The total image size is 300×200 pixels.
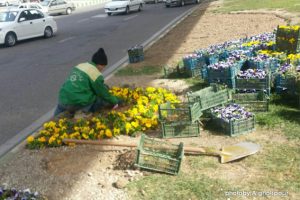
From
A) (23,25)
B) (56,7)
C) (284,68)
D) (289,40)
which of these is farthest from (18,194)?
(56,7)

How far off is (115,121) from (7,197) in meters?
2.30

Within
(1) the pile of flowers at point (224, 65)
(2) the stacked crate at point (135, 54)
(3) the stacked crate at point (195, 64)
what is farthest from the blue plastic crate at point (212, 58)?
(2) the stacked crate at point (135, 54)

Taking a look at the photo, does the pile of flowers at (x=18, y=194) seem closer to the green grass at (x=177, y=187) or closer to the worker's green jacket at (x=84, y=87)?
the green grass at (x=177, y=187)

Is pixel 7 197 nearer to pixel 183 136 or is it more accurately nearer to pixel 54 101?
pixel 183 136

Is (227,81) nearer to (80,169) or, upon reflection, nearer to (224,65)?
(224,65)

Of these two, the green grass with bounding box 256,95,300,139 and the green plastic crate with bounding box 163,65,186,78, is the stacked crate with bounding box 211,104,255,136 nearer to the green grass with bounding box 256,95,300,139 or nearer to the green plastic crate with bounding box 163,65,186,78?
the green grass with bounding box 256,95,300,139

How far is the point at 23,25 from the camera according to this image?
20.1 metres

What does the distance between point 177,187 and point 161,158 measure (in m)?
0.51

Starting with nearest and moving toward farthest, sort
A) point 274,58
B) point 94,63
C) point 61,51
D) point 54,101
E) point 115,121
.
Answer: point 115,121
point 94,63
point 274,58
point 54,101
point 61,51

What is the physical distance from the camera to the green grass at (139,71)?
11.0 m

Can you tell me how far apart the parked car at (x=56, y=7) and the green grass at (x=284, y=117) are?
31.8 m

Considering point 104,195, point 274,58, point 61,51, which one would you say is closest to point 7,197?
point 104,195

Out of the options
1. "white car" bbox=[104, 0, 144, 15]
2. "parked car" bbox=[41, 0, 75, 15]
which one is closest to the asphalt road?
"white car" bbox=[104, 0, 144, 15]

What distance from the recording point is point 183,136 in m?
6.38
